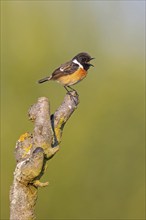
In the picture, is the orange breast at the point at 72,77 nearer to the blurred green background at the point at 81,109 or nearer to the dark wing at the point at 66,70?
the dark wing at the point at 66,70

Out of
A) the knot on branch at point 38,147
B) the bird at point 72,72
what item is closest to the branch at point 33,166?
the knot on branch at point 38,147

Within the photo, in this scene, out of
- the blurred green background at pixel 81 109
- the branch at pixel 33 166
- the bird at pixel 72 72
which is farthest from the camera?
the blurred green background at pixel 81 109

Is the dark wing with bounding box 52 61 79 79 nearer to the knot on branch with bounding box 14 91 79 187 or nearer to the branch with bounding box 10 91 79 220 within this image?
the knot on branch with bounding box 14 91 79 187

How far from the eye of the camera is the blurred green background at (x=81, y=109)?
13.5 m

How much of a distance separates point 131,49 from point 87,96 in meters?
2.13

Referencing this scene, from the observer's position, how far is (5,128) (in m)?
13.6

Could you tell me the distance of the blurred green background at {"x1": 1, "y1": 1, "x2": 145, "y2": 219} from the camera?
13.5 meters

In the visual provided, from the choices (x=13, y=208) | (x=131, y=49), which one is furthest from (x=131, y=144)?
(x=13, y=208)

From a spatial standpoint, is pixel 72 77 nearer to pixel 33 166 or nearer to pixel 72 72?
pixel 72 72

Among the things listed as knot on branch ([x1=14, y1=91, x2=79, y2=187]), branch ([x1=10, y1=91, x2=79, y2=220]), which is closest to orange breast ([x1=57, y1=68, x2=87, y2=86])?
knot on branch ([x1=14, y1=91, x2=79, y2=187])

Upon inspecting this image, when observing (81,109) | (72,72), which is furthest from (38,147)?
(81,109)

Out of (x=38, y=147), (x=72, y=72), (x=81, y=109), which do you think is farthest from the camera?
(x=81, y=109)

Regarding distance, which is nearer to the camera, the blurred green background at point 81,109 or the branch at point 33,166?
the branch at point 33,166

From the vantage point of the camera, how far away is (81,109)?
48.3ft
